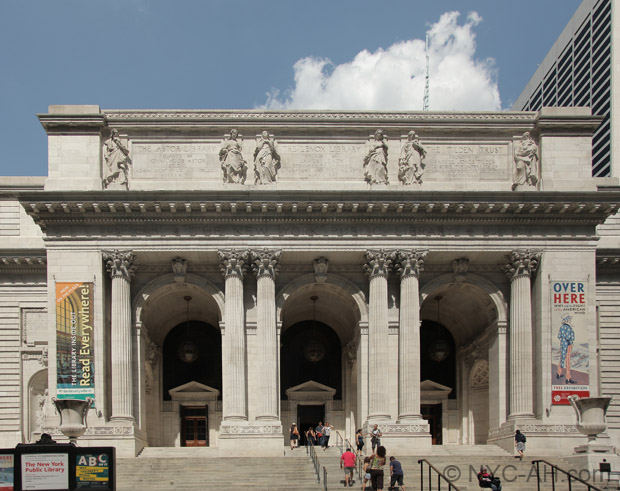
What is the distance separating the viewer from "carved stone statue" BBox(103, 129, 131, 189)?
43719mm

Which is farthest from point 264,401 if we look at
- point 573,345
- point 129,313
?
point 573,345

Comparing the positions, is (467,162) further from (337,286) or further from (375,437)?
(375,437)

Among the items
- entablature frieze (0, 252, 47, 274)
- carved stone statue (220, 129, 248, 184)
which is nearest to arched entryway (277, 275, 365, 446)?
carved stone statue (220, 129, 248, 184)

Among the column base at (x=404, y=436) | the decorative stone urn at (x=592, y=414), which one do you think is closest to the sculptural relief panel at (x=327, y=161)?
the column base at (x=404, y=436)

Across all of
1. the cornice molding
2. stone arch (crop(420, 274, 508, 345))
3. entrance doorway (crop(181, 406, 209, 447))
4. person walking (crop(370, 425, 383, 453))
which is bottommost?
entrance doorway (crop(181, 406, 209, 447))

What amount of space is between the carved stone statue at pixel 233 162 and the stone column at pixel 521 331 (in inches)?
537

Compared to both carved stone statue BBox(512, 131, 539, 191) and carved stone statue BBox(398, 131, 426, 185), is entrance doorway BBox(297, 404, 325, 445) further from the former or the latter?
carved stone statue BBox(512, 131, 539, 191)

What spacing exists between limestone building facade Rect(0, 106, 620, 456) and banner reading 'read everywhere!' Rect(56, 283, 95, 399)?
0.07 metres

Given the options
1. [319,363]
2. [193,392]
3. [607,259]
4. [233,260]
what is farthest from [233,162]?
[607,259]

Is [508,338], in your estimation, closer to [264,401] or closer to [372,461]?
[264,401]

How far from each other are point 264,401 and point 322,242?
801cm

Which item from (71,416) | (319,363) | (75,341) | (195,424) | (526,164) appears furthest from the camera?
(319,363)

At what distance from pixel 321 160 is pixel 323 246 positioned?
4598mm

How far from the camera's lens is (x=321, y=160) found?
45.0m
